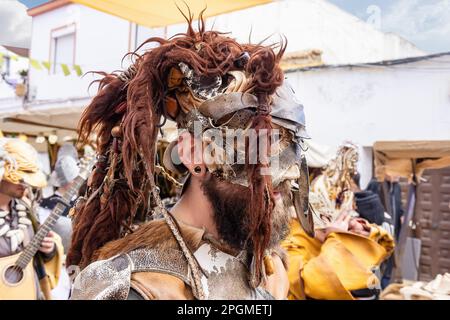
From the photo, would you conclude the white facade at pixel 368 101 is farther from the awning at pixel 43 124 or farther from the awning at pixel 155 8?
the awning at pixel 43 124

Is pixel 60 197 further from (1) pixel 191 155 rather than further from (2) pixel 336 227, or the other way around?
(1) pixel 191 155

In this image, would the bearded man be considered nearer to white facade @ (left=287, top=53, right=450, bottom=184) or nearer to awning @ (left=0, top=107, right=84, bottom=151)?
white facade @ (left=287, top=53, right=450, bottom=184)

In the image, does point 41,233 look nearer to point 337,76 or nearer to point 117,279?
point 117,279

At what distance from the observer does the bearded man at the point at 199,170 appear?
1.05 metres

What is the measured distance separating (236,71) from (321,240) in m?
1.65

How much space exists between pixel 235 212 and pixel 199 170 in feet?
0.44

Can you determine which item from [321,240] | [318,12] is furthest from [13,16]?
[318,12]

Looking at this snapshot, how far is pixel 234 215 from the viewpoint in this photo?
1.12 metres

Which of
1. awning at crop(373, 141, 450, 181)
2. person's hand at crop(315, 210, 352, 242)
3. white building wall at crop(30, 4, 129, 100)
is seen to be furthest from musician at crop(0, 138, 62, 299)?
awning at crop(373, 141, 450, 181)

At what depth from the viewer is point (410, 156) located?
2.76 meters

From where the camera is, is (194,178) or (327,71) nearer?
(194,178)

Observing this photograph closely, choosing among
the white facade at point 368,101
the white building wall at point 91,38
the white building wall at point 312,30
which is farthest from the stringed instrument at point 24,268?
the white facade at point 368,101

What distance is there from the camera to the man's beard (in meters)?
1.11

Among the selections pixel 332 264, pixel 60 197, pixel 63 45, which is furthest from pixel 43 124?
pixel 332 264
